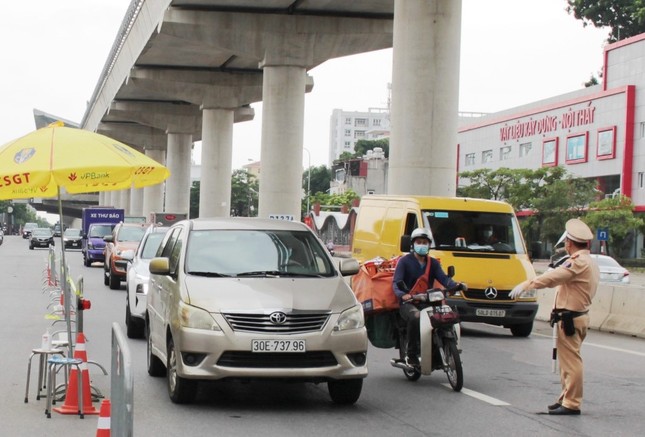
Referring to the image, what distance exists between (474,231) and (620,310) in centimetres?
344

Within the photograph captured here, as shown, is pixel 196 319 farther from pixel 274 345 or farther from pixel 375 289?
pixel 375 289

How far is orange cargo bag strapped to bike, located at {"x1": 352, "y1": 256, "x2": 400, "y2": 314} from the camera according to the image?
11523 mm

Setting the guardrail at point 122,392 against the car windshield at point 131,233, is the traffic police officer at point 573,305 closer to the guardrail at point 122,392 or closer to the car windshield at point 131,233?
the guardrail at point 122,392

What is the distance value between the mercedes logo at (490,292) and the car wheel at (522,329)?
1.16 metres

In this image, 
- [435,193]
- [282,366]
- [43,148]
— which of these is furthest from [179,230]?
[435,193]

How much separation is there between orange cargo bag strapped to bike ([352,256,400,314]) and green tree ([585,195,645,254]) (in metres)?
48.8

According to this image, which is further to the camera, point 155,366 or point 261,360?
point 155,366

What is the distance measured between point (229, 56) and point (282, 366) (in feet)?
125

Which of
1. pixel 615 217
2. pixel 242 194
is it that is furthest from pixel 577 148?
pixel 242 194

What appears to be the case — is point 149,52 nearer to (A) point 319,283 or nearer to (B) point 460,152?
(A) point 319,283

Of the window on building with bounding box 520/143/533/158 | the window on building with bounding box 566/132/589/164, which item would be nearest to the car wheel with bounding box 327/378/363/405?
the window on building with bounding box 566/132/589/164

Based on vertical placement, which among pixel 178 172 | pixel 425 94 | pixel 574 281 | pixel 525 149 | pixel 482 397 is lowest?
pixel 482 397

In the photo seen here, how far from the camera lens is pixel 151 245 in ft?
62.5

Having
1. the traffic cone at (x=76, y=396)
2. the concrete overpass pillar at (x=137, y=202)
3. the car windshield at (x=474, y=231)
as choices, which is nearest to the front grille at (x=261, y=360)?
the traffic cone at (x=76, y=396)
